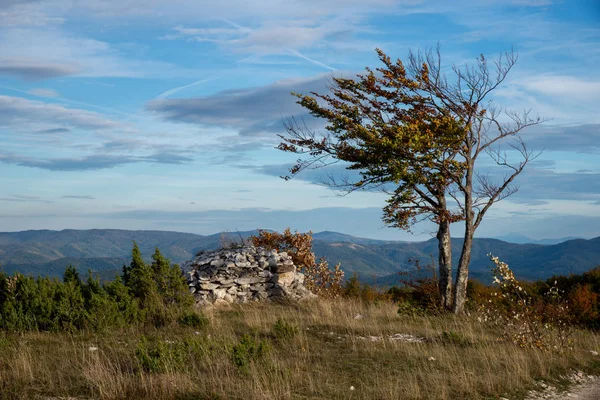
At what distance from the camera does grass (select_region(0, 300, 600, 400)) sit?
850 centimetres

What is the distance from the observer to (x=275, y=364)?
373 inches

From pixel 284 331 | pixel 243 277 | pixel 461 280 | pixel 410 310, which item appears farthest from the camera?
pixel 243 277

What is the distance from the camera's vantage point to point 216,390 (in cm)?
833

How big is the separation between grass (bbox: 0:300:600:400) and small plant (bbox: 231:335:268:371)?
2 cm

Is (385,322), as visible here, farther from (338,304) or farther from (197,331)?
(197,331)

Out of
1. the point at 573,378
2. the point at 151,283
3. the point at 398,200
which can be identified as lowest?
the point at 573,378

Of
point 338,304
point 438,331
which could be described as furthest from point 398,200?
point 438,331

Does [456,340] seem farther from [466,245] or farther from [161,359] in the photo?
[161,359]

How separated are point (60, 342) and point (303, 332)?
19.1 ft

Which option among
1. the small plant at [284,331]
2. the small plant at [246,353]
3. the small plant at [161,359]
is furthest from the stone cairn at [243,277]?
the small plant at [161,359]

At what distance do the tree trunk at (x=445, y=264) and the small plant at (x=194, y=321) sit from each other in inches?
371

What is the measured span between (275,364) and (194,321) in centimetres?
573

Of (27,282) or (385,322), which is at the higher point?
(27,282)

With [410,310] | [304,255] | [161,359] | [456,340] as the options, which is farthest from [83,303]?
[304,255]
